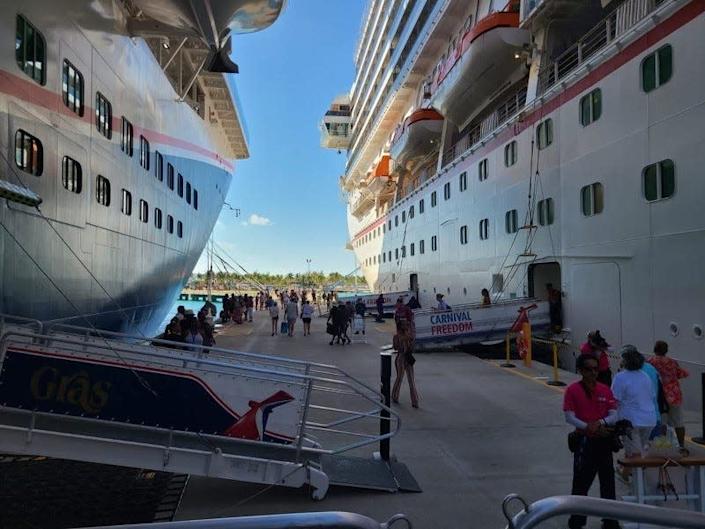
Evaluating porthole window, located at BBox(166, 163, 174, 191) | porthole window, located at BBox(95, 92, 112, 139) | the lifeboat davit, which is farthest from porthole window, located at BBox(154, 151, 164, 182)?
the lifeboat davit

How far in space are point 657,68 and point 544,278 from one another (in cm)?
741

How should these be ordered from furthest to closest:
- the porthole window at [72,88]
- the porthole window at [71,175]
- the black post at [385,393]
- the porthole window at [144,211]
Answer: the porthole window at [144,211], the porthole window at [72,88], the porthole window at [71,175], the black post at [385,393]

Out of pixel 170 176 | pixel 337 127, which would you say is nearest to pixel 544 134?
pixel 170 176

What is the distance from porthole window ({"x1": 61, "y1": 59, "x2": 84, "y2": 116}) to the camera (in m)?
8.65

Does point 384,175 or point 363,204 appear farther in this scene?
point 363,204

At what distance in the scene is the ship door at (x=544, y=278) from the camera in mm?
15915

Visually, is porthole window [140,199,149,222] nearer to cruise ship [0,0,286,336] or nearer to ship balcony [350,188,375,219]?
cruise ship [0,0,286,336]

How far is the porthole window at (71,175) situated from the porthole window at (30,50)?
135cm

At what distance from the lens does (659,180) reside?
32.3 ft

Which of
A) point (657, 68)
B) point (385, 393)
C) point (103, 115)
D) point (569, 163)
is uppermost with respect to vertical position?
point (657, 68)

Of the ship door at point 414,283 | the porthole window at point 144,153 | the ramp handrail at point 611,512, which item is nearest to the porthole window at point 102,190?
the porthole window at point 144,153

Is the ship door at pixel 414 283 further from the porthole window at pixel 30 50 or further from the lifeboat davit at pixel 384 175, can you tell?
the porthole window at pixel 30 50

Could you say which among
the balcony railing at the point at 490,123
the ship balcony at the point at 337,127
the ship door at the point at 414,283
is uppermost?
the ship balcony at the point at 337,127

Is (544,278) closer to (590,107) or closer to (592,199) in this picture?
(592,199)
